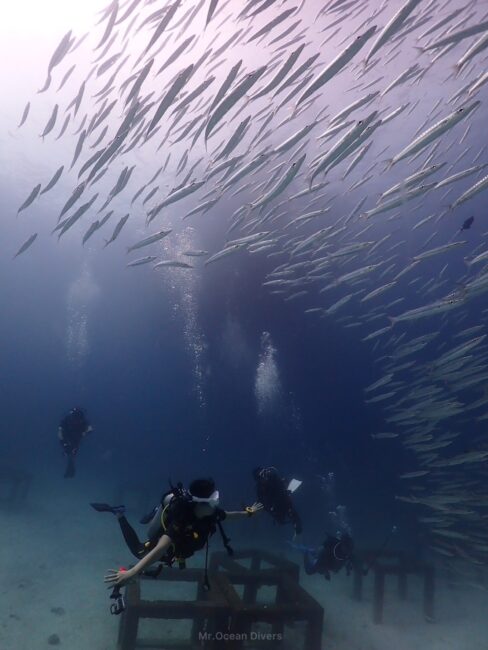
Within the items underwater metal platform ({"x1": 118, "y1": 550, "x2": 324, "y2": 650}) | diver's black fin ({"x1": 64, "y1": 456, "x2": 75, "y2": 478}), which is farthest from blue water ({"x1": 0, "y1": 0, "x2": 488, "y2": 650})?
diver's black fin ({"x1": 64, "y1": 456, "x2": 75, "y2": 478})

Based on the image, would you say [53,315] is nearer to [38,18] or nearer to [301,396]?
[301,396]

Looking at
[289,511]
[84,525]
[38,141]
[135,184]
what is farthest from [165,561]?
[38,141]

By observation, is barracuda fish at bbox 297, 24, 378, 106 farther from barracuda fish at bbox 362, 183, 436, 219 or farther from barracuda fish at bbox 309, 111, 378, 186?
barracuda fish at bbox 362, 183, 436, 219

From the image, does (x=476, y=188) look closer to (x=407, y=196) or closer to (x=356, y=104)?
(x=407, y=196)

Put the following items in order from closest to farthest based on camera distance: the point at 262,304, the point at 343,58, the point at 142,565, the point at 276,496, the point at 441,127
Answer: the point at 142,565
the point at 343,58
the point at 441,127
the point at 276,496
the point at 262,304

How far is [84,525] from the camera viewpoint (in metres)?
15.8

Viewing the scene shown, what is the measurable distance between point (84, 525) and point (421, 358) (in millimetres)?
29304

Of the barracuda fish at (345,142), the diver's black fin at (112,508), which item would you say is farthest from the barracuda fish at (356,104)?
the diver's black fin at (112,508)

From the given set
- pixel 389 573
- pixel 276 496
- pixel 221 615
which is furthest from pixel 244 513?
pixel 389 573

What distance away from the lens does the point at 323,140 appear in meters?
11.2

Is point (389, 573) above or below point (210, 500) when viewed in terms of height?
below

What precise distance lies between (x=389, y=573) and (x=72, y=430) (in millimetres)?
9084

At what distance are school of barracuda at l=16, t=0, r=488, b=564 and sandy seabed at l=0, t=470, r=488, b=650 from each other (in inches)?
82.2

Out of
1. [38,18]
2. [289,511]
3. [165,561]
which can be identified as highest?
[38,18]
